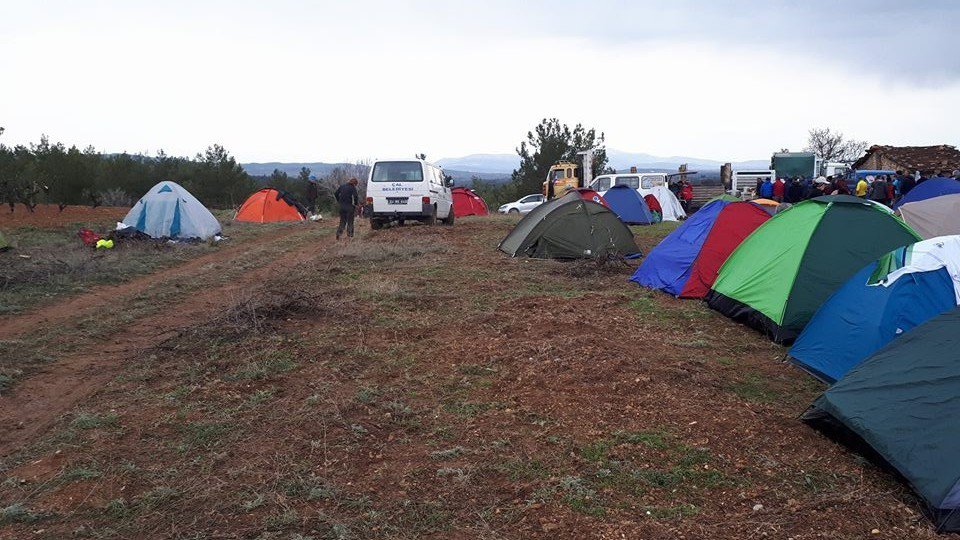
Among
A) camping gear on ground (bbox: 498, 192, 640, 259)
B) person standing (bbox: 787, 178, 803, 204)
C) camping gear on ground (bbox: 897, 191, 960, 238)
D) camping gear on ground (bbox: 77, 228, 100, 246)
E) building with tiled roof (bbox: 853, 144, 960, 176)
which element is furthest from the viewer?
building with tiled roof (bbox: 853, 144, 960, 176)

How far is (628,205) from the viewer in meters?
20.8

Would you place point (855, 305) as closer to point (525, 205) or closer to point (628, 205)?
point (628, 205)

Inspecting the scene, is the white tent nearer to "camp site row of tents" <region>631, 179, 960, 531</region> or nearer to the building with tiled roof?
"camp site row of tents" <region>631, 179, 960, 531</region>

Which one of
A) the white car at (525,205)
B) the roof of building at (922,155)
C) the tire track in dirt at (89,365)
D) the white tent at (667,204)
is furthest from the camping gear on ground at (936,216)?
the roof of building at (922,155)

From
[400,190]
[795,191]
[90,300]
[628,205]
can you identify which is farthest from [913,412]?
[795,191]

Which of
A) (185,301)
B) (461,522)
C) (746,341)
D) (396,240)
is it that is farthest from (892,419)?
(396,240)

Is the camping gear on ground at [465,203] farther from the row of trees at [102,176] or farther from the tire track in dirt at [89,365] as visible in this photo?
the tire track in dirt at [89,365]

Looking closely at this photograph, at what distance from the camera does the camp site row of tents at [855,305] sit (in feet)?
13.1

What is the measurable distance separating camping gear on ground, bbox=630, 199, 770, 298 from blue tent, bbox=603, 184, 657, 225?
10402 mm

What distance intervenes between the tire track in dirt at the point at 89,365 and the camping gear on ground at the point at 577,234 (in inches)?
193

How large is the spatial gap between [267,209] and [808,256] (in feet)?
63.4

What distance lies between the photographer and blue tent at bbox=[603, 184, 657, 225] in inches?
811

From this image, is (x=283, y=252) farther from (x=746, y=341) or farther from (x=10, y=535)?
(x=10, y=535)

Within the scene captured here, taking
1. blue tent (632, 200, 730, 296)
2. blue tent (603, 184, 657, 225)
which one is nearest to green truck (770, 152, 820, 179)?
blue tent (603, 184, 657, 225)
